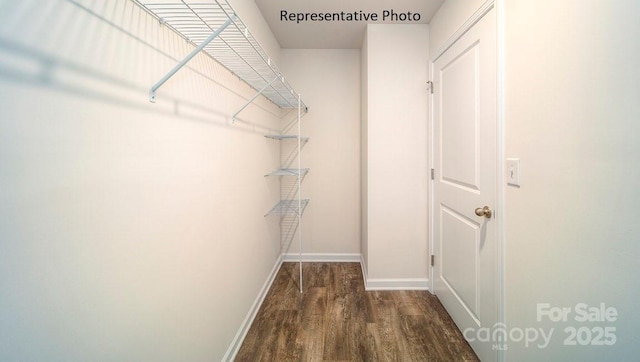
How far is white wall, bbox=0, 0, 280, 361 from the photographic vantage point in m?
0.55

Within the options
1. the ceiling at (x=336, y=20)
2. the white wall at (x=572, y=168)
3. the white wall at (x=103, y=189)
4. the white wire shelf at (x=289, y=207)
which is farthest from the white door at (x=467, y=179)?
the white wall at (x=103, y=189)

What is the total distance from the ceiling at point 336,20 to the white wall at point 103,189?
3.81 feet

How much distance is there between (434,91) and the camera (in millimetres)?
2236

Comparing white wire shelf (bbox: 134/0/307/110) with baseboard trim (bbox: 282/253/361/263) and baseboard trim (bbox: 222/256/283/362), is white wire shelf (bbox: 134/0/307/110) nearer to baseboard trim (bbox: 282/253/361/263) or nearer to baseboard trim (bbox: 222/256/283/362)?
baseboard trim (bbox: 222/256/283/362)

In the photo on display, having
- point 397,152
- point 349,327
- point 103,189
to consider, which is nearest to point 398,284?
point 349,327

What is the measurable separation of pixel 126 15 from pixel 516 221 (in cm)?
171

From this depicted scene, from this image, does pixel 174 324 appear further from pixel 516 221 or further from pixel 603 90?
pixel 603 90

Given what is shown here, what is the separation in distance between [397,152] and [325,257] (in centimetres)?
146

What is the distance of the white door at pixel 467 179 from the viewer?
1482 mm

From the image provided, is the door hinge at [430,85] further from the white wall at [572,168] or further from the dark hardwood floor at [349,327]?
the dark hardwood floor at [349,327]

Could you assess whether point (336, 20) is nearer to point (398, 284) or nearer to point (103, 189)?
point (103, 189)

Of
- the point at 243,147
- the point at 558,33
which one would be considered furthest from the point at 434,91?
the point at 243,147

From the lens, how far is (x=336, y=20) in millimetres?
2354

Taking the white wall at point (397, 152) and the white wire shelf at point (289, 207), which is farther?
the white wire shelf at point (289, 207)
